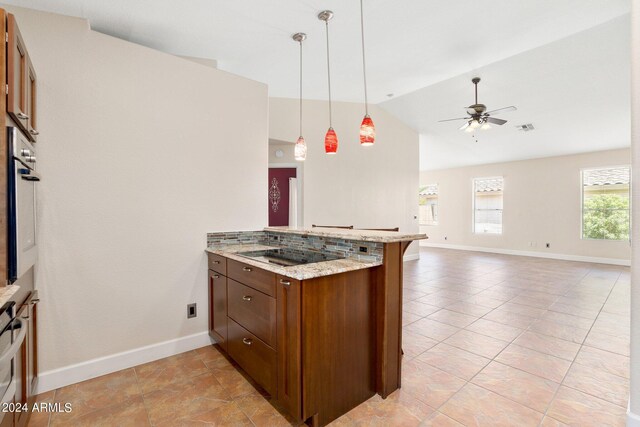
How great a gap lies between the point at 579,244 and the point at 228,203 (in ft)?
28.6

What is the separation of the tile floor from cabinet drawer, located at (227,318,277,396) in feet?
0.50

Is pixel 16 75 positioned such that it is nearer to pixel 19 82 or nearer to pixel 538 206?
pixel 19 82

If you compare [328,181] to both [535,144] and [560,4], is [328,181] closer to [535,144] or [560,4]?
[560,4]

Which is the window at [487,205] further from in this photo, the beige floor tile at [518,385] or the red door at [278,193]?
the beige floor tile at [518,385]

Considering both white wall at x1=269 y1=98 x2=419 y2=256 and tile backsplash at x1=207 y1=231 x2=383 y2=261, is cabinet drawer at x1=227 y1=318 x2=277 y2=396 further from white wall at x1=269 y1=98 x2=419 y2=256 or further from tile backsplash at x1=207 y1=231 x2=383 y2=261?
white wall at x1=269 y1=98 x2=419 y2=256

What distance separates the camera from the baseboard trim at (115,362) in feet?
6.96

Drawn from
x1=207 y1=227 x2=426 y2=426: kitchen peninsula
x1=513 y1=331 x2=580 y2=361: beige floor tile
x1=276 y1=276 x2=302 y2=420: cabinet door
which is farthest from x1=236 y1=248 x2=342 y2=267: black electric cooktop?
x1=513 y1=331 x2=580 y2=361: beige floor tile

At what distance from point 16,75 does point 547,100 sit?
6.84 metres

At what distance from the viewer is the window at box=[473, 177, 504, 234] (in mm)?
8922

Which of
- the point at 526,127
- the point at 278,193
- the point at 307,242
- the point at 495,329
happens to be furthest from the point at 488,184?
the point at 307,242

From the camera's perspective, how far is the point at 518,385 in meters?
2.15

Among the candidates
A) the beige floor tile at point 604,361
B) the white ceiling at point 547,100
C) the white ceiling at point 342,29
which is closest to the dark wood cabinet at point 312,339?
the beige floor tile at point 604,361

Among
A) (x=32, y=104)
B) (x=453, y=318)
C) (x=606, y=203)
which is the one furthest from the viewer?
(x=606, y=203)

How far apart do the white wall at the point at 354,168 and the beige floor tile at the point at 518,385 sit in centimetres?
371
